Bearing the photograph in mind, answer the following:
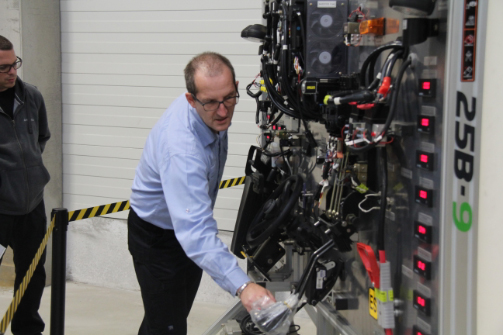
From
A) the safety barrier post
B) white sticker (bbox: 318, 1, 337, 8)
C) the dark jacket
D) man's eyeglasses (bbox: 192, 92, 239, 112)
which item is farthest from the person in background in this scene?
white sticker (bbox: 318, 1, 337, 8)

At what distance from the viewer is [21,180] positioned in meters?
3.81

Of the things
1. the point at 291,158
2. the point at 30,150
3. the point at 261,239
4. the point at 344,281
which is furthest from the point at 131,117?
the point at 344,281

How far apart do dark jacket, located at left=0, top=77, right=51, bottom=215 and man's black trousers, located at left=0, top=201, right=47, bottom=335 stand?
118 millimetres

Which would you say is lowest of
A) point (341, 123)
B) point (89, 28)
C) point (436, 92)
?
point (341, 123)

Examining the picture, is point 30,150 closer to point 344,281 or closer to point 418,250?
point 344,281

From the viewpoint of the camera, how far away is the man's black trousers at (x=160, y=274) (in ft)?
9.45

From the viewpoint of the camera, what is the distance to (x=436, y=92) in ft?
6.02

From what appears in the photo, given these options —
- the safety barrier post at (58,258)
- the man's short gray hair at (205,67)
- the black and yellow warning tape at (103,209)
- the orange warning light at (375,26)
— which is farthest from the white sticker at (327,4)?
the black and yellow warning tape at (103,209)

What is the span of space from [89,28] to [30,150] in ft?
6.99

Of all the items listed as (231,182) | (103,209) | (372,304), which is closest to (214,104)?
(372,304)

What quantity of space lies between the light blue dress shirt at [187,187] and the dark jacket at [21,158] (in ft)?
4.36

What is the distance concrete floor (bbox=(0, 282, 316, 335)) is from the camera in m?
4.79

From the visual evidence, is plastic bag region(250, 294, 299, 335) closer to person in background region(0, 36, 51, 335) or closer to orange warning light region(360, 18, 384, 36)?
orange warning light region(360, 18, 384, 36)

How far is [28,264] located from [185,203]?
226 centimetres
